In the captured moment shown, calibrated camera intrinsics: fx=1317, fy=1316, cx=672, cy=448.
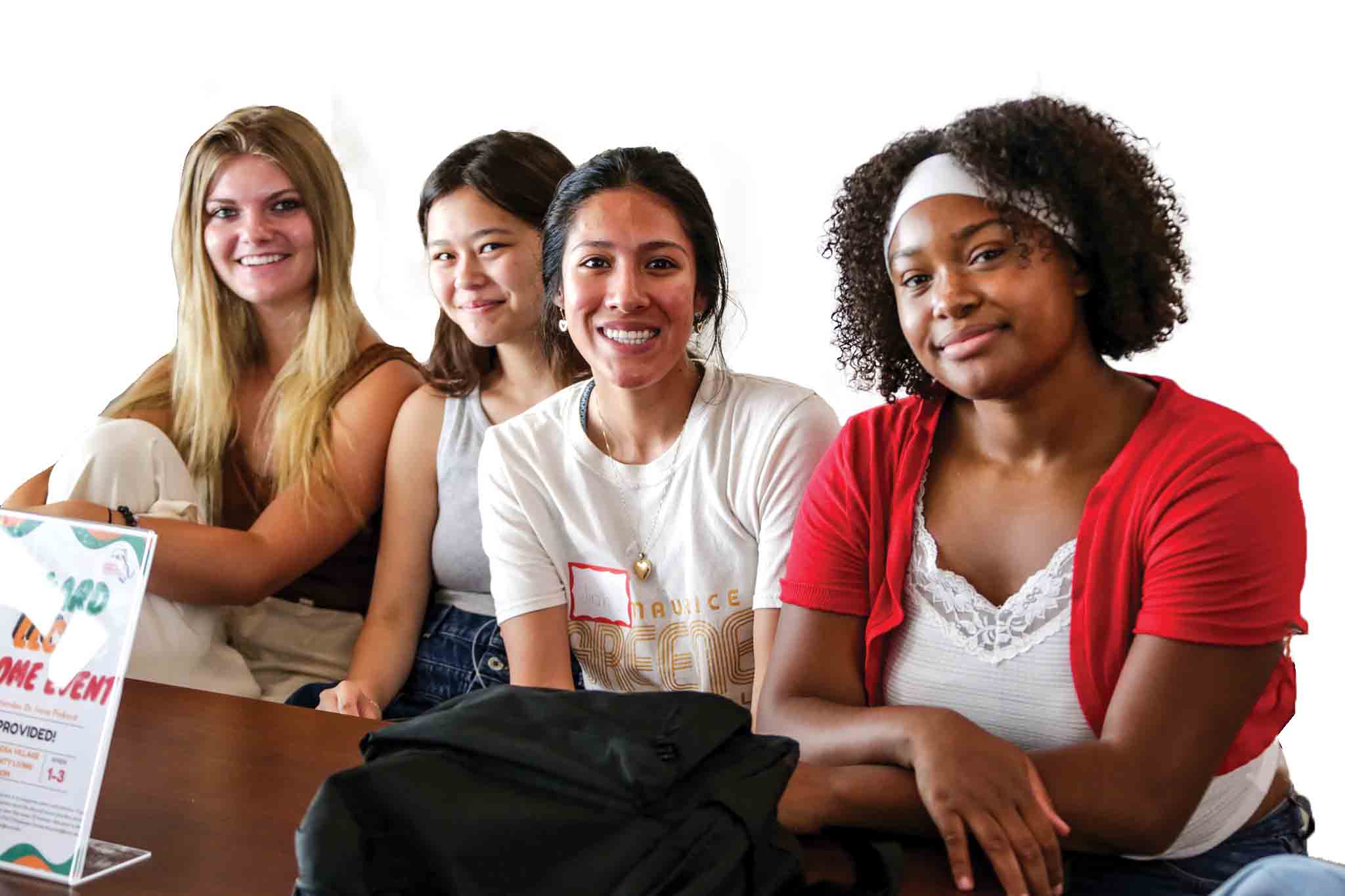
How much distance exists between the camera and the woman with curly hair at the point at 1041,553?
1.22 meters

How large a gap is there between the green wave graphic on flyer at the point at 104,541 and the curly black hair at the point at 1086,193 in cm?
89

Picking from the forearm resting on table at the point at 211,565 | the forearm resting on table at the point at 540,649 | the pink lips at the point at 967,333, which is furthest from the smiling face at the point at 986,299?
the forearm resting on table at the point at 211,565

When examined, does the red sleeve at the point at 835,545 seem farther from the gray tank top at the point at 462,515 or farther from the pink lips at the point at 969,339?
the gray tank top at the point at 462,515

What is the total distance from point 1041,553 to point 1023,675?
0.13 meters

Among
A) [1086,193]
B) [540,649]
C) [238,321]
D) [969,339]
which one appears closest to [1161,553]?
[969,339]

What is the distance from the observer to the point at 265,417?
8.14 ft

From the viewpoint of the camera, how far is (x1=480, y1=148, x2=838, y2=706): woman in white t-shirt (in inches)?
73.2

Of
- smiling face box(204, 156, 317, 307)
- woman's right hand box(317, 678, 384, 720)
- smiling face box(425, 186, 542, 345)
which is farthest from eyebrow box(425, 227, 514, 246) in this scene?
woman's right hand box(317, 678, 384, 720)

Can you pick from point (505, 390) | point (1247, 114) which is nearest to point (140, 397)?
point (505, 390)

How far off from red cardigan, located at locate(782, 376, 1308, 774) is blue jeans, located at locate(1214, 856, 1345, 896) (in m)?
0.47

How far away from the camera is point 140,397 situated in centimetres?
251

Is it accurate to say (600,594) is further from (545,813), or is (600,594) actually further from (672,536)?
(545,813)

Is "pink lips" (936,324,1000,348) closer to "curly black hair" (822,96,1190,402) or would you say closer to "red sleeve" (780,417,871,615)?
"curly black hair" (822,96,1190,402)

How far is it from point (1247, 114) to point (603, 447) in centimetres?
123
